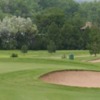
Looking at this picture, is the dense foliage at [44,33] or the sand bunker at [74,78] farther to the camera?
the dense foliage at [44,33]

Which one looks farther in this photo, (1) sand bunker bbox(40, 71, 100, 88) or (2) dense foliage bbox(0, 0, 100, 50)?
(2) dense foliage bbox(0, 0, 100, 50)

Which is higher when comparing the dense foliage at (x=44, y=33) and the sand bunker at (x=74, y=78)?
the dense foliage at (x=44, y=33)

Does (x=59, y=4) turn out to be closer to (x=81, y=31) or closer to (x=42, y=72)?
(x=81, y=31)

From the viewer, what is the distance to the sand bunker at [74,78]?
13.5 m

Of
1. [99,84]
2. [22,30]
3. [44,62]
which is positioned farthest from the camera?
[22,30]

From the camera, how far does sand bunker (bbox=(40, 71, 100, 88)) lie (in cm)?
1350

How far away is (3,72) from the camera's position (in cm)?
1382

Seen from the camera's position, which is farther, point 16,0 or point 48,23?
point 16,0

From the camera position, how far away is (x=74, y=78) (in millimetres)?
14336

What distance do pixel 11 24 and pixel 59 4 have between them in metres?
74.6

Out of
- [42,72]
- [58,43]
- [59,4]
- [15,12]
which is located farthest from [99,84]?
[59,4]

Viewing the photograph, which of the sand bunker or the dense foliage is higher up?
the dense foliage

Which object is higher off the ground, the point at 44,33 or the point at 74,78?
the point at 44,33

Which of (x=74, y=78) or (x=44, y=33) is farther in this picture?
(x=44, y=33)
